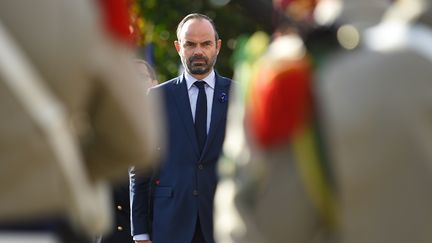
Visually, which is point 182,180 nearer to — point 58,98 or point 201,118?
point 201,118

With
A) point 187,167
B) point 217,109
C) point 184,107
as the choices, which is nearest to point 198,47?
point 184,107

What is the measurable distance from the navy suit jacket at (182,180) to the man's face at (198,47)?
248 millimetres

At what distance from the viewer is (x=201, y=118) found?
1073 cm

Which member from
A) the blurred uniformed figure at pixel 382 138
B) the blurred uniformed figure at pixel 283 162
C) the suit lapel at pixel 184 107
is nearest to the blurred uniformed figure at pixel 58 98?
the blurred uniformed figure at pixel 283 162

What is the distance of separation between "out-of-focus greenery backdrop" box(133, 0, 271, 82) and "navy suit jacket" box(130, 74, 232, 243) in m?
10.4

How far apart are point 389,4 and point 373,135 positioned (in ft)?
2.16

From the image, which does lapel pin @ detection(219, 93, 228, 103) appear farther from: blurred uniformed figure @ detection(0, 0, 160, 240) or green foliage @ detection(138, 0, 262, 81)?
green foliage @ detection(138, 0, 262, 81)

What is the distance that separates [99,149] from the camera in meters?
4.71

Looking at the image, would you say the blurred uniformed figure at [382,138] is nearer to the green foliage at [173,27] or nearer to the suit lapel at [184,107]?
the suit lapel at [184,107]

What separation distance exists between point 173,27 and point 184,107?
40.2 feet

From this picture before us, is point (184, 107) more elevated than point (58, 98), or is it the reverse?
point (184, 107)

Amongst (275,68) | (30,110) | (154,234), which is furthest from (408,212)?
(154,234)

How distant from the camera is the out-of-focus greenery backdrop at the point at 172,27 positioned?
2206 cm

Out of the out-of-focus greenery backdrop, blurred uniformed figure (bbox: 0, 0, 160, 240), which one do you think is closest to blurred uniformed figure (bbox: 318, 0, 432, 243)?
blurred uniformed figure (bbox: 0, 0, 160, 240)
